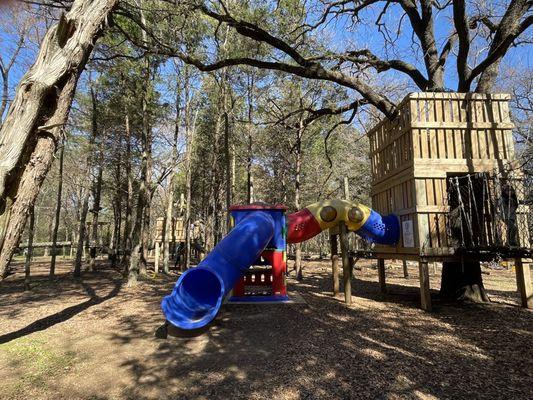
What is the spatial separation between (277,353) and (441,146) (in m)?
6.03

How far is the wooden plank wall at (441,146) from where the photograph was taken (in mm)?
8289

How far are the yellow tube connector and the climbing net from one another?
7.04 ft

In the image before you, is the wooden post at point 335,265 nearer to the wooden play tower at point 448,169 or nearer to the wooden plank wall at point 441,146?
the wooden play tower at point 448,169

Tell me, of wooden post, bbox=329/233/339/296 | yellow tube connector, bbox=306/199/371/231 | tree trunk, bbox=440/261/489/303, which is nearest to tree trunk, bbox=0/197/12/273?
yellow tube connector, bbox=306/199/371/231

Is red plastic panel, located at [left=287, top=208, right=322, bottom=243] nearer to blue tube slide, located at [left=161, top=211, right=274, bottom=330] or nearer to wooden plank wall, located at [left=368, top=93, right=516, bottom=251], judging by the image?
blue tube slide, located at [left=161, top=211, right=274, bottom=330]

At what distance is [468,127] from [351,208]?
3.28m

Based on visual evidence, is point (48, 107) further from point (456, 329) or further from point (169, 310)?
point (456, 329)

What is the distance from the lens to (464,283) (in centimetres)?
931

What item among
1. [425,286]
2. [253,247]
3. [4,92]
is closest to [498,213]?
[425,286]

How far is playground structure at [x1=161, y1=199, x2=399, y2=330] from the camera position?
6.55 m

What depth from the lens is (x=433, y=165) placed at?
27.4 feet

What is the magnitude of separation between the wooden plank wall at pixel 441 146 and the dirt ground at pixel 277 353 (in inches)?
83.8

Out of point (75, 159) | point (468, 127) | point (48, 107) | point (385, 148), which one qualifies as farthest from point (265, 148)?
point (48, 107)

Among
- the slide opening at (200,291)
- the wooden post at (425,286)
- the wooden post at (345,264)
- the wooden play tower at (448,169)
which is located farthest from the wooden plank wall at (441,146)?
the slide opening at (200,291)
